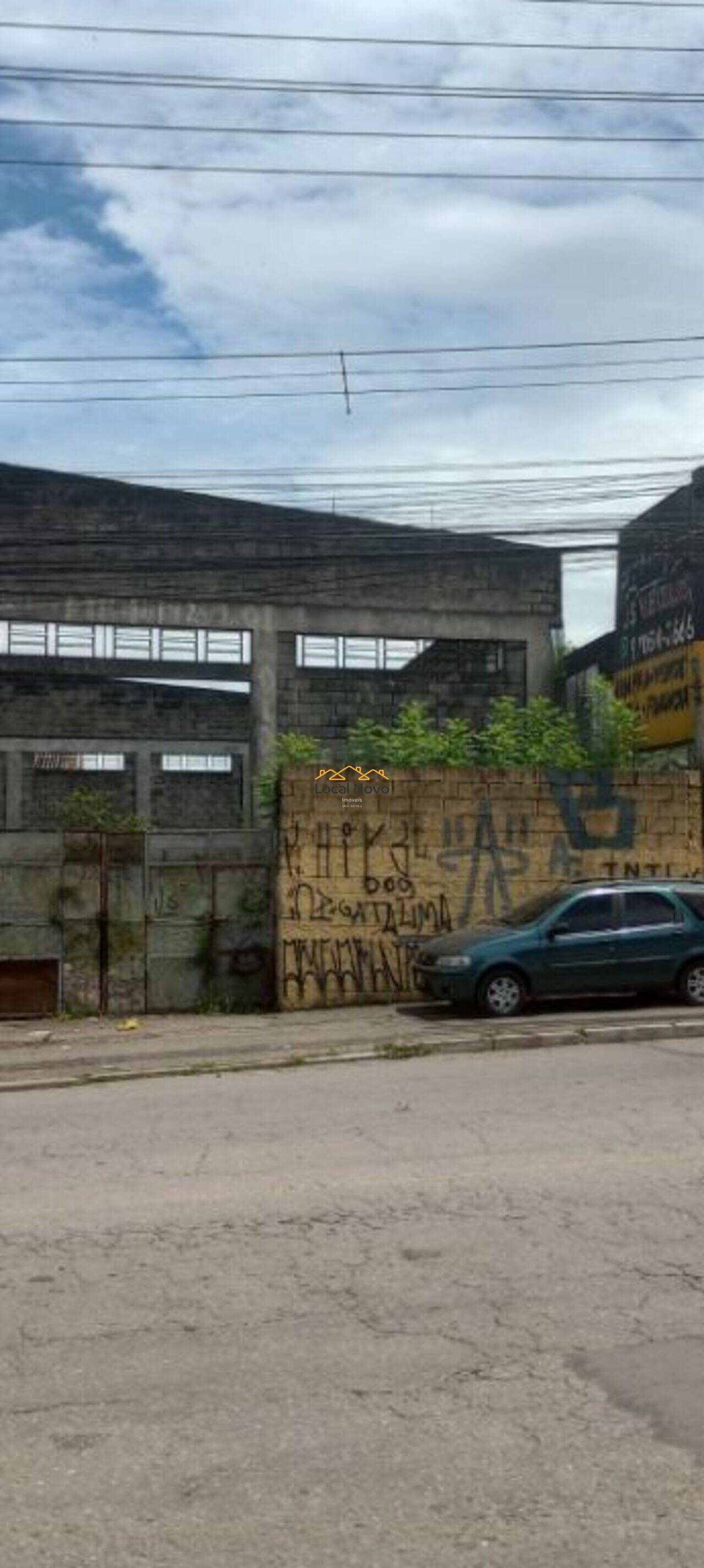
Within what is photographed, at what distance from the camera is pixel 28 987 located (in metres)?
16.7

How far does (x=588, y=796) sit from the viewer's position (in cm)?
1806

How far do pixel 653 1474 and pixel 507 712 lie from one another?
20979 mm

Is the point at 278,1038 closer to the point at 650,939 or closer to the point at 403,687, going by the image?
the point at 650,939

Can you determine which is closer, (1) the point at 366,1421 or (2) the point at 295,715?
(1) the point at 366,1421

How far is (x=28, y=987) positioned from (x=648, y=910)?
7.24 metres

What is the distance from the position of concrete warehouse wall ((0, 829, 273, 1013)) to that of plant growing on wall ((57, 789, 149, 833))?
781 centimetres

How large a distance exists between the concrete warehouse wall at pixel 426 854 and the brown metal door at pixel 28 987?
2685mm

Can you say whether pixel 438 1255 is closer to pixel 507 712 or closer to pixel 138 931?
pixel 138 931

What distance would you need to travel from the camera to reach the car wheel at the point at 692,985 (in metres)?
15.9

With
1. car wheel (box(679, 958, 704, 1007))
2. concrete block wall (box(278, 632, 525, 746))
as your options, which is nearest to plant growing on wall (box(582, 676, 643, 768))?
car wheel (box(679, 958, 704, 1007))

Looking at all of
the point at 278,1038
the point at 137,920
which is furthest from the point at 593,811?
the point at 137,920

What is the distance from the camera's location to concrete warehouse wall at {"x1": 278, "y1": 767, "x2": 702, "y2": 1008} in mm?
17109

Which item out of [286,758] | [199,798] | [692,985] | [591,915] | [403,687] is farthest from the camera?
[199,798]

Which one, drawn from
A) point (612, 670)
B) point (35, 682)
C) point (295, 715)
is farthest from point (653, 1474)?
point (35, 682)
